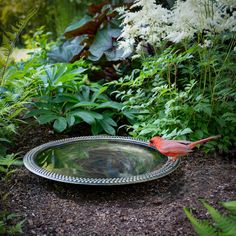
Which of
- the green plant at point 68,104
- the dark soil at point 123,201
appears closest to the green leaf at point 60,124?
the green plant at point 68,104

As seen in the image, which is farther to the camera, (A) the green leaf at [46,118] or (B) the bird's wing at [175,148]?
(A) the green leaf at [46,118]

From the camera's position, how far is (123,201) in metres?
2.19

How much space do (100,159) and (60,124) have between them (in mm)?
600

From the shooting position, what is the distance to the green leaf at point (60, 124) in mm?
2969

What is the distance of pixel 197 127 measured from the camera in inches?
110

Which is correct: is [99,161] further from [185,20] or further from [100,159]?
[185,20]

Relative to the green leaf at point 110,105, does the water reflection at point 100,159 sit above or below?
below

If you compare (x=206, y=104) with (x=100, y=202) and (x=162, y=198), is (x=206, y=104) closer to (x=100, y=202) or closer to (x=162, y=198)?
(x=162, y=198)

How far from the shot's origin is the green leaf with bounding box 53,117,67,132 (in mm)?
2969

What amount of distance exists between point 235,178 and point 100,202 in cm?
86

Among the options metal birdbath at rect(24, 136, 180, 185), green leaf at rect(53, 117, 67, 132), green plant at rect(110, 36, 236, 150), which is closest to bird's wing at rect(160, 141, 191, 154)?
metal birdbath at rect(24, 136, 180, 185)

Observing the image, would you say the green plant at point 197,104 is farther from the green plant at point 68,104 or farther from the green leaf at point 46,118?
the green leaf at point 46,118

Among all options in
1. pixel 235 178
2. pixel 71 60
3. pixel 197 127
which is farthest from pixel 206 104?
pixel 71 60

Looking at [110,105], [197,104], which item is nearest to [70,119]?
[110,105]
